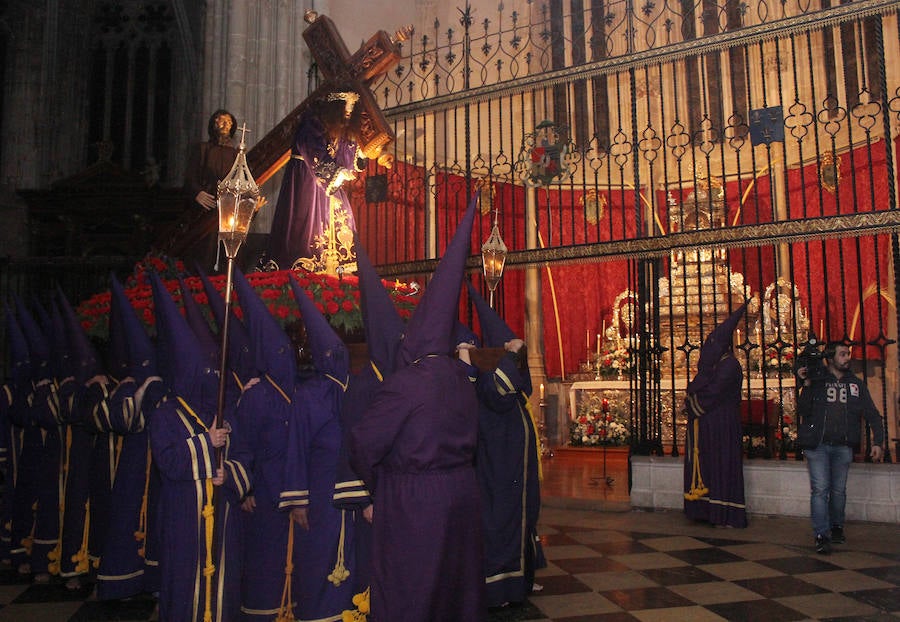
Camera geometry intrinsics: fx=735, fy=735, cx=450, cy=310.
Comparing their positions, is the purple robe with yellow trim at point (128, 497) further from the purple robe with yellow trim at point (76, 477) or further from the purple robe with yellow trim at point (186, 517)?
the purple robe with yellow trim at point (186, 517)

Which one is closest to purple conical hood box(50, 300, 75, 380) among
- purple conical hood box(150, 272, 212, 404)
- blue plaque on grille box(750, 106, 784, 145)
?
purple conical hood box(150, 272, 212, 404)

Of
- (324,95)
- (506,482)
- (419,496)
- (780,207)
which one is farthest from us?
(780,207)

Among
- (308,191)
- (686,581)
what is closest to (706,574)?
(686,581)

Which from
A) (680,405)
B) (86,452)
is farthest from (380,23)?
(86,452)

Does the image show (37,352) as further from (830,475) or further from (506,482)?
(830,475)

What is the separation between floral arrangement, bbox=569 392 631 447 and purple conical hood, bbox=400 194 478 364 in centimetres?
808

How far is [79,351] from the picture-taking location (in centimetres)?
486

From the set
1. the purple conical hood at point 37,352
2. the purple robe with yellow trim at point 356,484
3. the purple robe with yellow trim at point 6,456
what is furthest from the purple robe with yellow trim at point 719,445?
the purple robe with yellow trim at point 6,456

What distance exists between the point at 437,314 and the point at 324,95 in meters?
4.12

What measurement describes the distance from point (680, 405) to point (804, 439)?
4.44 meters

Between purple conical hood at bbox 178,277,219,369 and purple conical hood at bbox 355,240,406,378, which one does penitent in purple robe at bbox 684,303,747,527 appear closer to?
purple conical hood at bbox 355,240,406,378

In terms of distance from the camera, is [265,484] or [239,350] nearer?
[265,484]

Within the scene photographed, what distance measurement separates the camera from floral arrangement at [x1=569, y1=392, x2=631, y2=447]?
1055cm

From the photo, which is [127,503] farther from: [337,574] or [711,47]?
[711,47]
